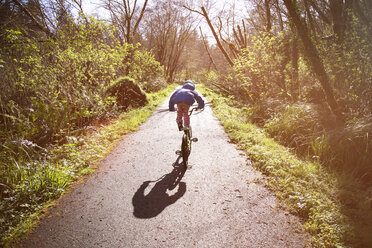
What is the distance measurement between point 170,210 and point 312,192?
94.6 inches

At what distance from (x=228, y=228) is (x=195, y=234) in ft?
1.56

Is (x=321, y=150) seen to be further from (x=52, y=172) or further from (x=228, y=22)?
(x=228, y=22)

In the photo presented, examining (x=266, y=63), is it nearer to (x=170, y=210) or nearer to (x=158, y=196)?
(x=158, y=196)

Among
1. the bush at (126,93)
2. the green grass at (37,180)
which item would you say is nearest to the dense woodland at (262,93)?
the green grass at (37,180)

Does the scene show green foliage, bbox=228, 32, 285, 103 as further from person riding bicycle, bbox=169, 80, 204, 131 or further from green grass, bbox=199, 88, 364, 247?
person riding bicycle, bbox=169, 80, 204, 131

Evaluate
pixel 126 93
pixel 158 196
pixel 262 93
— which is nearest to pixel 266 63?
pixel 262 93

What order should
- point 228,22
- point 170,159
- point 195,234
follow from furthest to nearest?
point 228,22
point 170,159
point 195,234

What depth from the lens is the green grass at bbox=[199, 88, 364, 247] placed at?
253 cm

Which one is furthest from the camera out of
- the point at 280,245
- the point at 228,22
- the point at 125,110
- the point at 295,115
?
the point at 228,22

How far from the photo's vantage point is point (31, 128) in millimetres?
5438

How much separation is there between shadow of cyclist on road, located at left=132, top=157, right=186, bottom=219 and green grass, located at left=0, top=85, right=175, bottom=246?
1.48 metres

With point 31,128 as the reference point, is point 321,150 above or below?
below

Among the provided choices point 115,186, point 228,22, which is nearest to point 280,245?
point 115,186

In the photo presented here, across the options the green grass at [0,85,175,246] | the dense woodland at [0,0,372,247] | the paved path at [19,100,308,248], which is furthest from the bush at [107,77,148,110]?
the paved path at [19,100,308,248]
